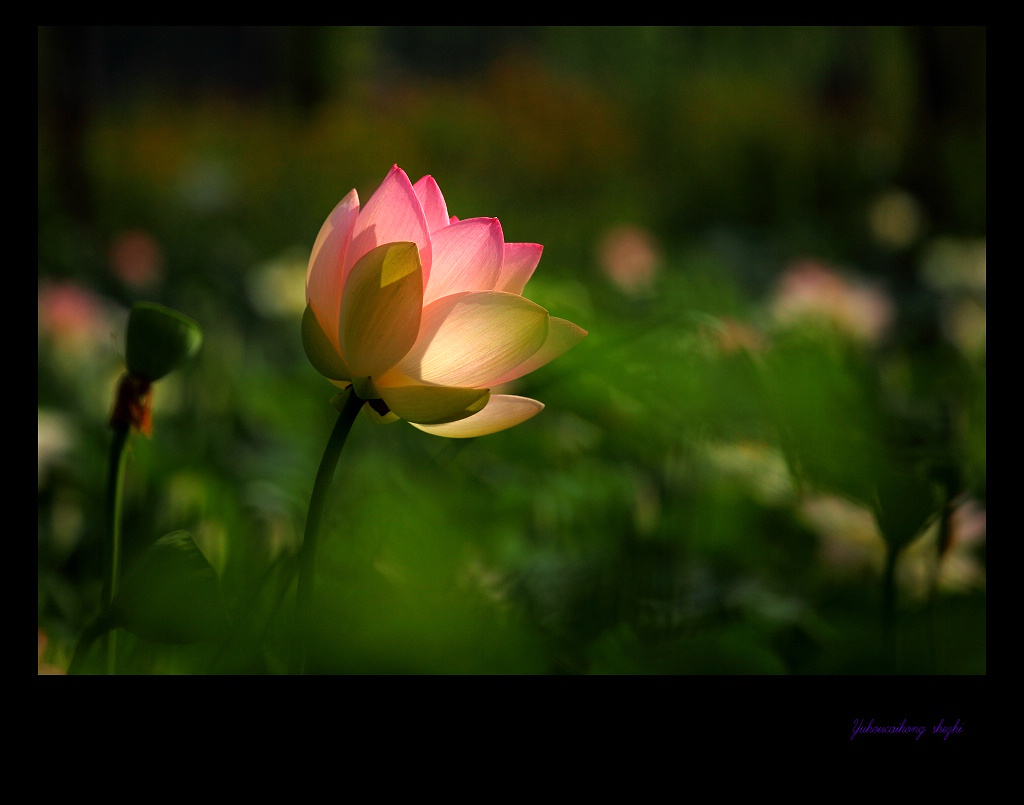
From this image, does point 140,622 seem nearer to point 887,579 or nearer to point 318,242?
point 318,242

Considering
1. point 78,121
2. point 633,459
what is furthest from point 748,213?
point 633,459

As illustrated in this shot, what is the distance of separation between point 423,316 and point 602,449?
19.1 inches

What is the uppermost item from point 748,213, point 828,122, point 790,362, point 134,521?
point 828,122

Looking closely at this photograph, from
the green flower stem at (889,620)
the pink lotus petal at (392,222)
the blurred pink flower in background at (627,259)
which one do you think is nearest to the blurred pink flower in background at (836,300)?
the blurred pink flower in background at (627,259)

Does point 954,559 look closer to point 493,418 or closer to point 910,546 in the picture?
point 910,546

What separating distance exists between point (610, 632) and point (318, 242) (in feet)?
0.61

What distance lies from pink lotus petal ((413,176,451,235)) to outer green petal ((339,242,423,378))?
0.03 m

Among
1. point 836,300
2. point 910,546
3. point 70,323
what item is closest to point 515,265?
point 910,546

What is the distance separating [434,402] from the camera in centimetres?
25

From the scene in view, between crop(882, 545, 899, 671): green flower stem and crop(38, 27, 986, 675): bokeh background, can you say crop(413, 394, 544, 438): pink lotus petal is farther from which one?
crop(882, 545, 899, 671): green flower stem

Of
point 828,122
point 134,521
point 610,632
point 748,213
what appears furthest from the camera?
point 828,122

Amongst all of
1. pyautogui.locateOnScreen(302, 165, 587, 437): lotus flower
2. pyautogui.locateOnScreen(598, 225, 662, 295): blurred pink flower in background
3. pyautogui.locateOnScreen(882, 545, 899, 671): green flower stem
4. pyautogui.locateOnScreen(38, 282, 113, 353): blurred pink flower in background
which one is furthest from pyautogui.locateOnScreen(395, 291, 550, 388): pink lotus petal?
pyautogui.locateOnScreen(598, 225, 662, 295): blurred pink flower in background
